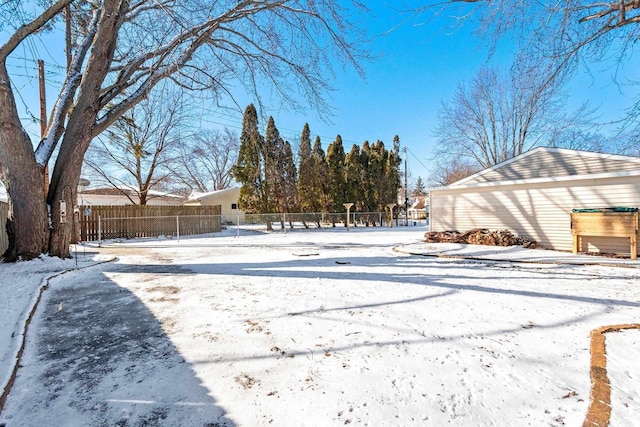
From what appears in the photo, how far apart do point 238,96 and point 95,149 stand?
44.2 ft

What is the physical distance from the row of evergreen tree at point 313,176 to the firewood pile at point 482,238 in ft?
33.0

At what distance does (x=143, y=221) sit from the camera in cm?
1394

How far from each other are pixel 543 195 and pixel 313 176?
14.4 m

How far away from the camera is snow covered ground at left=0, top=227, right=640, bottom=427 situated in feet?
5.43

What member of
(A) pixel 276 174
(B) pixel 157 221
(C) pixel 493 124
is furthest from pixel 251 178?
(C) pixel 493 124

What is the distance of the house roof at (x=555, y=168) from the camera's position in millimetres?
7465

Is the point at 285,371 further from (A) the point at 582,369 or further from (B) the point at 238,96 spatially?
(B) the point at 238,96

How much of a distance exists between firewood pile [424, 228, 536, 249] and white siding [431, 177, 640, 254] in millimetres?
292

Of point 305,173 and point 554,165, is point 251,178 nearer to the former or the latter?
point 305,173

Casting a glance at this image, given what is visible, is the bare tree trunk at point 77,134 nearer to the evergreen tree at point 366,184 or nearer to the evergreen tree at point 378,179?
the evergreen tree at point 366,184

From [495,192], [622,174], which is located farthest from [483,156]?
[622,174]

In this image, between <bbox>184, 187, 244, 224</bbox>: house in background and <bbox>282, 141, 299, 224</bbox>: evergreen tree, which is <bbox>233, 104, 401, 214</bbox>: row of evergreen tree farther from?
<bbox>184, 187, 244, 224</bbox>: house in background

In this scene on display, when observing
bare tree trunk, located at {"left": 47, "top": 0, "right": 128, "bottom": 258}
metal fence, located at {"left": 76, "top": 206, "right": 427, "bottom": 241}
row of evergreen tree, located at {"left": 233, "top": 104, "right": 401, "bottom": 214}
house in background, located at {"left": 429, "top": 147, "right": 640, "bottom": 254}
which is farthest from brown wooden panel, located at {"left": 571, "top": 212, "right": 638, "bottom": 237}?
row of evergreen tree, located at {"left": 233, "top": 104, "right": 401, "bottom": 214}

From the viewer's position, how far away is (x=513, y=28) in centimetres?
471
